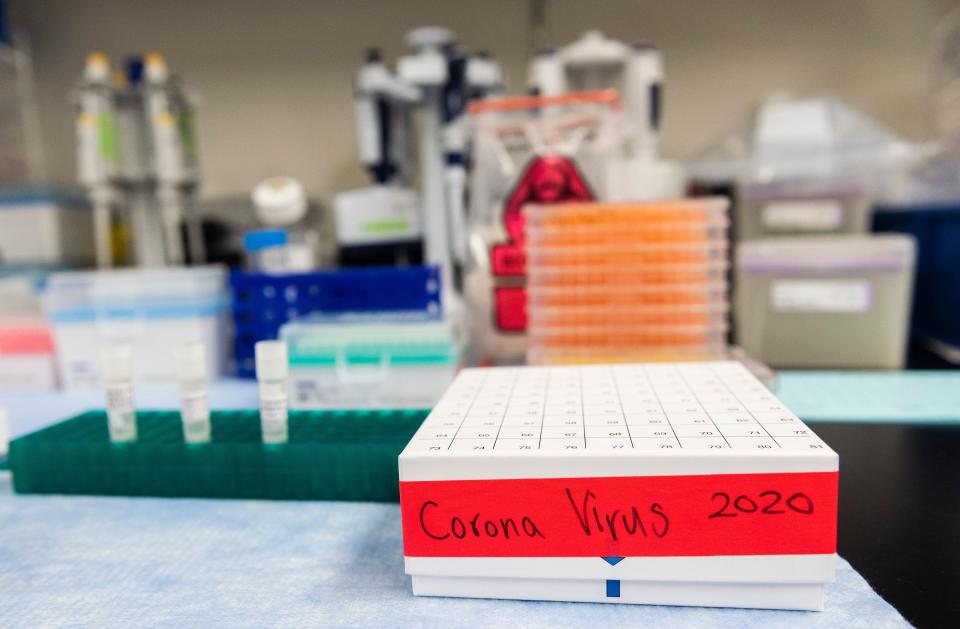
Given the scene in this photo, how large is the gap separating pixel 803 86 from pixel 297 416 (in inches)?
46.7

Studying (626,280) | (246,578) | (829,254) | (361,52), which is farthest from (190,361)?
Result: (361,52)

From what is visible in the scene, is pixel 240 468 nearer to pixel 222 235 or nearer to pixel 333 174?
pixel 222 235

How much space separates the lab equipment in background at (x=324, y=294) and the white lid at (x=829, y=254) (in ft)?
1.43

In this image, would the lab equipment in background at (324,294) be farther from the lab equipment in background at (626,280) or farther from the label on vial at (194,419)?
the label on vial at (194,419)

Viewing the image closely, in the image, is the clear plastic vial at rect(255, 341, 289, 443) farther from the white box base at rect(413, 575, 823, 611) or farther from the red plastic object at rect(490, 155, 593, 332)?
the red plastic object at rect(490, 155, 593, 332)

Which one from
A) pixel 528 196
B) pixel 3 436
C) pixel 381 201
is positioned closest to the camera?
pixel 3 436

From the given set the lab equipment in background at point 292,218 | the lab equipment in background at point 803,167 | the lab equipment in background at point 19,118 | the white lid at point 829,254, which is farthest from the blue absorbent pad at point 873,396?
the lab equipment in background at point 19,118

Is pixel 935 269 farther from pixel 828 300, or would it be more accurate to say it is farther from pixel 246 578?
pixel 246 578

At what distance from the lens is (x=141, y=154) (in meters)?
1.09

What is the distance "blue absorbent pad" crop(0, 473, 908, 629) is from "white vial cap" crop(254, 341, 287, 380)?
0.10 meters

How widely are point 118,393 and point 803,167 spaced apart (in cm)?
96

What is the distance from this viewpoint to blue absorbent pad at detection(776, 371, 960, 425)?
0.64 meters

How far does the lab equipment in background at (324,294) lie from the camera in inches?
31.6

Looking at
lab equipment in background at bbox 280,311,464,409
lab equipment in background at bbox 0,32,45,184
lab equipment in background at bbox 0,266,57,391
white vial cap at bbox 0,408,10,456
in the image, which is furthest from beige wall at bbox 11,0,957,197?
white vial cap at bbox 0,408,10,456
